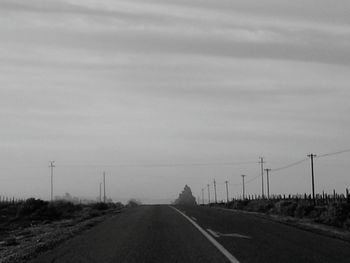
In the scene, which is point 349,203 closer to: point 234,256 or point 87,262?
point 234,256

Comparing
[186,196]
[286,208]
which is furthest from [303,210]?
[186,196]

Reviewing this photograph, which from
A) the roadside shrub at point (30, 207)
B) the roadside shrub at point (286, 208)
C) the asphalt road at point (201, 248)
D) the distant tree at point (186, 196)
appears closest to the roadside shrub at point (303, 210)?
the roadside shrub at point (286, 208)

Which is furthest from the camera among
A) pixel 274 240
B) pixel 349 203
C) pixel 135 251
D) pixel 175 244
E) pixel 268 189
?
pixel 268 189

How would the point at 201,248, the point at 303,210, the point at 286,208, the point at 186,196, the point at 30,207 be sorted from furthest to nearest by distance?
1. the point at 186,196
2. the point at 30,207
3. the point at 286,208
4. the point at 303,210
5. the point at 201,248

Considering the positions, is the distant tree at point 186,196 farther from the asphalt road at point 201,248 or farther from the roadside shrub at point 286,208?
the asphalt road at point 201,248

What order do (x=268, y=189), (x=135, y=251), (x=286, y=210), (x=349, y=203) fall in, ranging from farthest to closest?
(x=268, y=189), (x=286, y=210), (x=349, y=203), (x=135, y=251)

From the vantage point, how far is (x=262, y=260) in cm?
1151

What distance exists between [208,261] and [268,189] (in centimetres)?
6549

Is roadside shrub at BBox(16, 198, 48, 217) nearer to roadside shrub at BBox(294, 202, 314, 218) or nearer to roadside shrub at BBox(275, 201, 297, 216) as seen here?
roadside shrub at BBox(275, 201, 297, 216)

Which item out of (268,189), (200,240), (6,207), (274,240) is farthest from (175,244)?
(268,189)

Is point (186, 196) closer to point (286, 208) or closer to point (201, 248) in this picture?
point (286, 208)

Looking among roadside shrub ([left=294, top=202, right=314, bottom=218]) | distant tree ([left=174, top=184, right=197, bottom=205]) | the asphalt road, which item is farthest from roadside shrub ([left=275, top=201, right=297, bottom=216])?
distant tree ([left=174, top=184, right=197, bottom=205])

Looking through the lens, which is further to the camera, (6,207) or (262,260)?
(6,207)

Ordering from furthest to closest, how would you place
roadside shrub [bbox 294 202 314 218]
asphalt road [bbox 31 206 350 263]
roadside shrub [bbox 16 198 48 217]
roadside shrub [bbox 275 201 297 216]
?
1. roadside shrub [bbox 16 198 48 217]
2. roadside shrub [bbox 275 201 297 216]
3. roadside shrub [bbox 294 202 314 218]
4. asphalt road [bbox 31 206 350 263]
